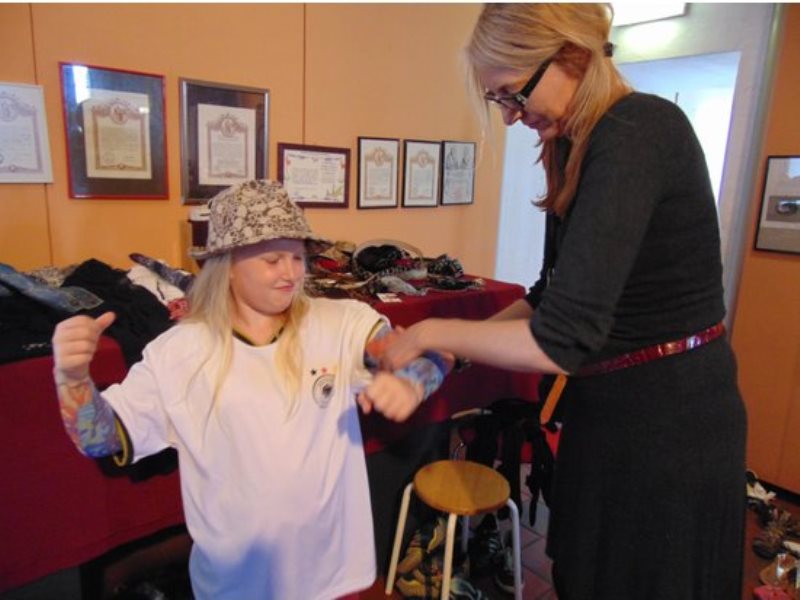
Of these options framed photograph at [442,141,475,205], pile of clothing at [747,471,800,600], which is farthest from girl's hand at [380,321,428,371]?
framed photograph at [442,141,475,205]

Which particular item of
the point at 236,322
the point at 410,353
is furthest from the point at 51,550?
the point at 410,353

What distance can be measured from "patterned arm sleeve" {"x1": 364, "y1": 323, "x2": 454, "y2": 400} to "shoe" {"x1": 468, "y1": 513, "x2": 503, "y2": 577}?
1.34 m

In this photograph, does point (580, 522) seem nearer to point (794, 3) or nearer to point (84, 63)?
point (84, 63)

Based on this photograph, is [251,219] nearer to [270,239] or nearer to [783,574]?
[270,239]

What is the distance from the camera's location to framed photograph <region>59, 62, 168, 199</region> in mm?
1886

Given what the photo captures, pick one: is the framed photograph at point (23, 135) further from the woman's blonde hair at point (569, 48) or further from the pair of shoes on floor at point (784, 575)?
the pair of shoes on floor at point (784, 575)

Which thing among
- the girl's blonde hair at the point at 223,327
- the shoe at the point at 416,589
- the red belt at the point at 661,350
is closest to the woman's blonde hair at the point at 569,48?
the red belt at the point at 661,350

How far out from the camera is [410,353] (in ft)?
3.11

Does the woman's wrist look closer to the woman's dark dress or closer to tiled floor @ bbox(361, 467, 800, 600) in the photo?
the woman's dark dress

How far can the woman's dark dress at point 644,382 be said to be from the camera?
0.77 meters

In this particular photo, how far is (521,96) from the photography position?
930mm

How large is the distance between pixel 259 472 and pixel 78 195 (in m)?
1.35

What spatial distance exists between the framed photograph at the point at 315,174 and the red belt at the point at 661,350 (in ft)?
6.09

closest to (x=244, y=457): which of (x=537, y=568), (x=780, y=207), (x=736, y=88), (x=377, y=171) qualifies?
(x=537, y=568)
